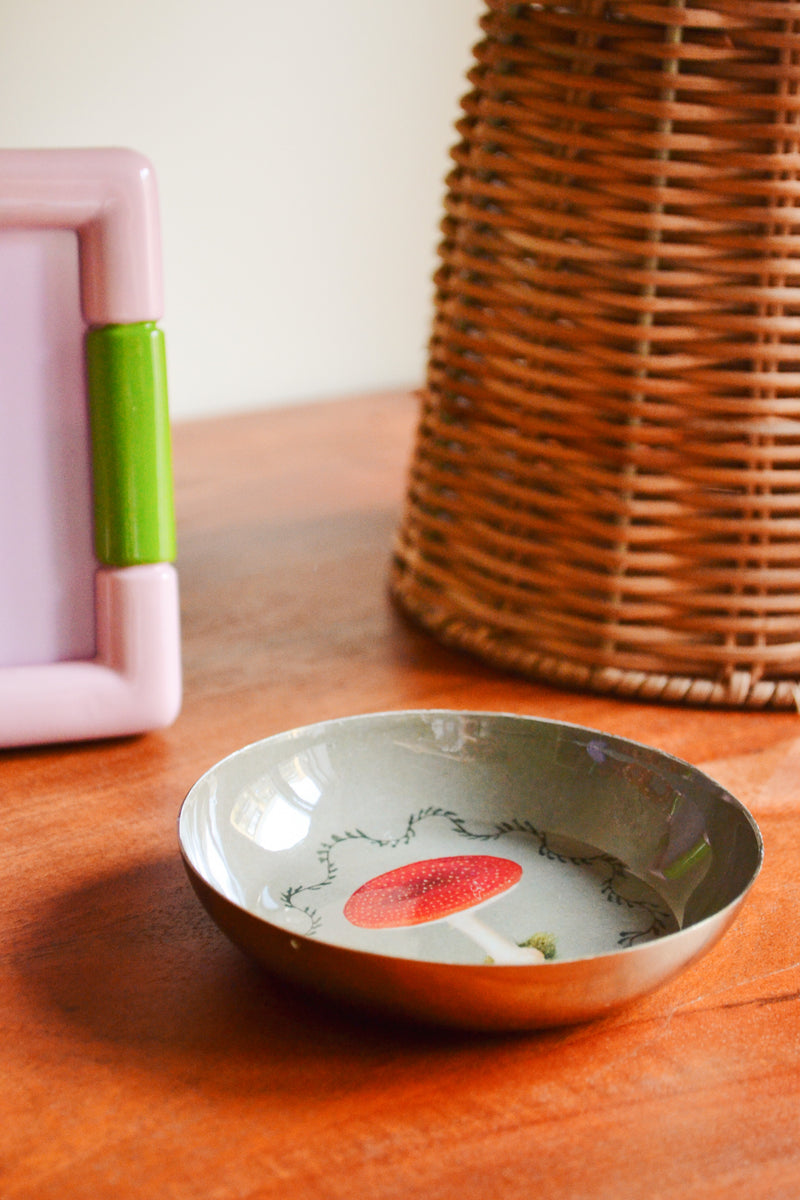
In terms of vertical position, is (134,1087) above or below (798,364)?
below

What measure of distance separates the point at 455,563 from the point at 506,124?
19 cm

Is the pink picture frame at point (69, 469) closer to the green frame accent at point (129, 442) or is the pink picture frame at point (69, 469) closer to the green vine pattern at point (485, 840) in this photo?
the green frame accent at point (129, 442)

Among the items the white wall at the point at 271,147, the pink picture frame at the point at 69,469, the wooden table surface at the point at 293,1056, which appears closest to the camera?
the wooden table surface at the point at 293,1056

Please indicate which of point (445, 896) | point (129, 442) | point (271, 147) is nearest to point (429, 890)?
point (445, 896)

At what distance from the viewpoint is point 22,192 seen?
0.42 metres

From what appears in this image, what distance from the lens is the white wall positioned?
91 cm

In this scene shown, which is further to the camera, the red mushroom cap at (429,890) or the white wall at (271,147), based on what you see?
the white wall at (271,147)

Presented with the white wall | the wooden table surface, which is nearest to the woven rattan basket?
the wooden table surface

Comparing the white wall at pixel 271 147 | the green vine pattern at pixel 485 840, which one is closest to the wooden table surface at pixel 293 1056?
the green vine pattern at pixel 485 840

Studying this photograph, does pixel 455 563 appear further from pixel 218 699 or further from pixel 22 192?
pixel 22 192

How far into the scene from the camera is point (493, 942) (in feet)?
1.14

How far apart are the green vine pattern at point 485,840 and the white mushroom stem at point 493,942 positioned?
0.03m

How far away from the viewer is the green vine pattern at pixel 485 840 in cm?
36

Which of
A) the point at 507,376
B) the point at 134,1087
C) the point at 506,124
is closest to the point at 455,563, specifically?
the point at 507,376
